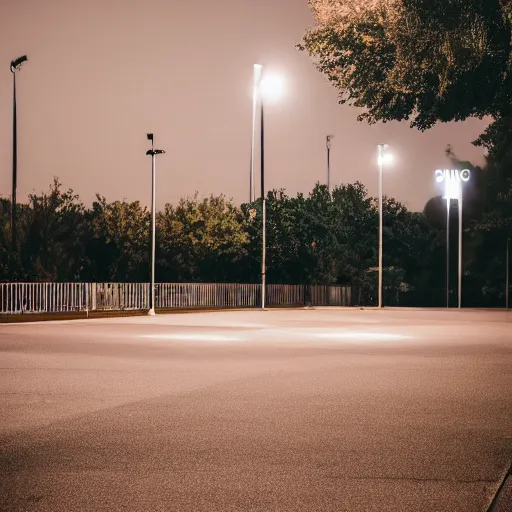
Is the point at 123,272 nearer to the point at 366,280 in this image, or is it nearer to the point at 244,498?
the point at 366,280

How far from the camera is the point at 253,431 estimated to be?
370 inches

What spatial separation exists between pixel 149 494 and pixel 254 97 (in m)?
51.0

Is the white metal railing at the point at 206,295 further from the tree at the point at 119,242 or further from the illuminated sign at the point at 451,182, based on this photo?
the illuminated sign at the point at 451,182

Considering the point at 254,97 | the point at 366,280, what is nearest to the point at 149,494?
the point at 254,97

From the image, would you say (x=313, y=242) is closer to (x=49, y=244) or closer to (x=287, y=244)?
(x=287, y=244)

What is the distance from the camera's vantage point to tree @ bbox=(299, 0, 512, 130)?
33.4m

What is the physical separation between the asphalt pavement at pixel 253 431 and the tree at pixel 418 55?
1725 centimetres

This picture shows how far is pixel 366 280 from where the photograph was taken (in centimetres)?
7350

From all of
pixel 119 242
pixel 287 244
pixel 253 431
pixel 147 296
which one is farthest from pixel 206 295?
pixel 253 431

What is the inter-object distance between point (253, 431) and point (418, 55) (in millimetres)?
27819

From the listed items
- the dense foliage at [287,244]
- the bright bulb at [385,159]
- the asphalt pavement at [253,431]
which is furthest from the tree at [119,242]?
the asphalt pavement at [253,431]

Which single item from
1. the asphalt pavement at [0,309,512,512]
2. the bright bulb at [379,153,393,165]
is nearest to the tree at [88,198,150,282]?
the bright bulb at [379,153,393,165]

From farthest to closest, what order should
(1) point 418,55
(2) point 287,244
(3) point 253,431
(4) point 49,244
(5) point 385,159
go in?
(2) point 287,244, (5) point 385,159, (4) point 49,244, (1) point 418,55, (3) point 253,431

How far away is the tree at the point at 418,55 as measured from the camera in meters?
33.4
